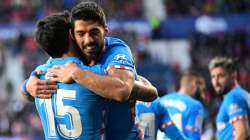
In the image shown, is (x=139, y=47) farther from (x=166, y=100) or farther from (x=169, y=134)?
(x=169, y=134)

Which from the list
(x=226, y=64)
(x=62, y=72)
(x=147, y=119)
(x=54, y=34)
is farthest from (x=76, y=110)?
(x=226, y=64)

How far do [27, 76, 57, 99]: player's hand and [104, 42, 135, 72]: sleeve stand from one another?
38 cm

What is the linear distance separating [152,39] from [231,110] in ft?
42.4

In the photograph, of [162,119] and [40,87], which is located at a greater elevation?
[40,87]

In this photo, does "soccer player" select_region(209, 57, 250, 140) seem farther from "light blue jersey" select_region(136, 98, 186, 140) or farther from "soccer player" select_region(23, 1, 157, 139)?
"soccer player" select_region(23, 1, 157, 139)

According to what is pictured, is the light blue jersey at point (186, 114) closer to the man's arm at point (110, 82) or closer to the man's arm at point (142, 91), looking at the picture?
the man's arm at point (142, 91)

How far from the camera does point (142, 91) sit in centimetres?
426

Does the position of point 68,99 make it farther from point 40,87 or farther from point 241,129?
point 241,129

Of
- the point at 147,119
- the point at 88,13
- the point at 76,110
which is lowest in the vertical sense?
the point at 147,119

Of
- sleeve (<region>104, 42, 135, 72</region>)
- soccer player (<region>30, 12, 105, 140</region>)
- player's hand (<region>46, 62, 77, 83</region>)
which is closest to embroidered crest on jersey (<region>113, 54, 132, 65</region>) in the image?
sleeve (<region>104, 42, 135, 72</region>)

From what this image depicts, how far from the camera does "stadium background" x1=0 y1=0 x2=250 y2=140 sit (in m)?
16.9

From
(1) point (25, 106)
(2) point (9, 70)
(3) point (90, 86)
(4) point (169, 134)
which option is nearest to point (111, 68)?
(3) point (90, 86)

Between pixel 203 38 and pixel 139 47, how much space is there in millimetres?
1931

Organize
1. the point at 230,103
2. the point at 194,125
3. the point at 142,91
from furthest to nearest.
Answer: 1. the point at 194,125
2. the point at 230,103
3. the point at 142,91
